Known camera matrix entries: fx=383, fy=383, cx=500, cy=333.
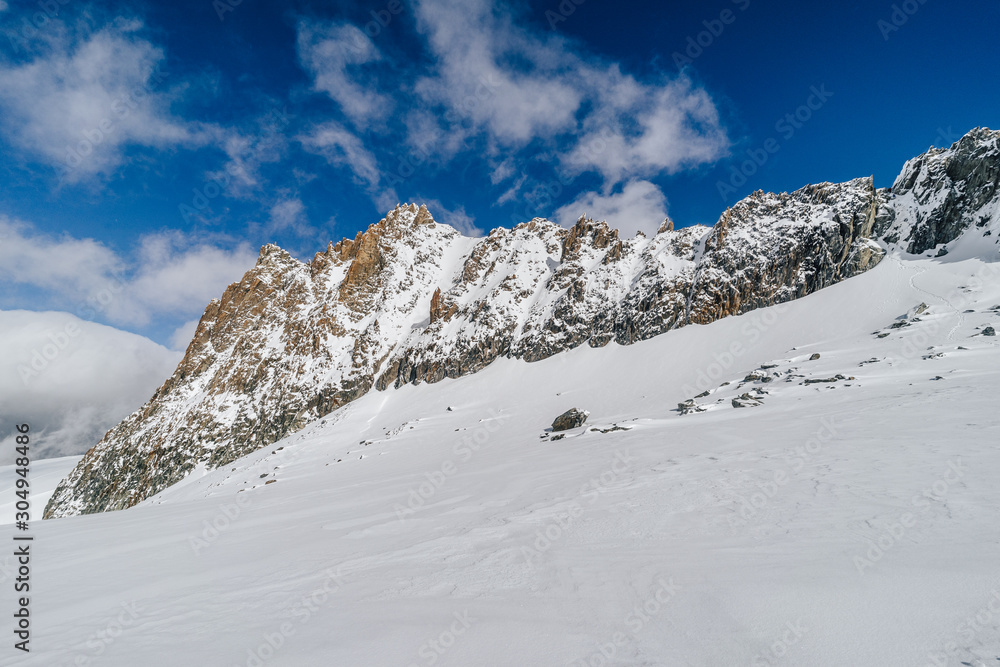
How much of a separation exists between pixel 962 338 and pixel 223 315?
102 m

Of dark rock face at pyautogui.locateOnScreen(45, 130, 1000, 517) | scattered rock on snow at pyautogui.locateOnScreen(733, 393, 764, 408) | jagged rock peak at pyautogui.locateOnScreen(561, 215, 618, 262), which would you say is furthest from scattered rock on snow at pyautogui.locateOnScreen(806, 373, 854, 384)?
jagged rock peak at pyautogui.locateOnScreen(561, 215, 618, 262)

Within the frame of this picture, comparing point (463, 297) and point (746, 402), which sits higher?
point (463, 297)

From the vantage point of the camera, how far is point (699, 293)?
48438 millimetres

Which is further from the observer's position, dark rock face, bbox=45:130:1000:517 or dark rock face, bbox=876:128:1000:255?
dark rock face, bbox=45:130:1000:517

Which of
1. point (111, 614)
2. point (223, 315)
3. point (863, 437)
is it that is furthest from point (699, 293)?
point (223, 315)

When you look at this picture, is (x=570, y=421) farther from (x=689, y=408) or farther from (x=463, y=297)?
(x=463, y=297)

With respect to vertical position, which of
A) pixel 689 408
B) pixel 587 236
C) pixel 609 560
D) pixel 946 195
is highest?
pixel 587 236

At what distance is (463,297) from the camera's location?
228ft

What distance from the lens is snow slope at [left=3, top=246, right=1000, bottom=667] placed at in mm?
3285

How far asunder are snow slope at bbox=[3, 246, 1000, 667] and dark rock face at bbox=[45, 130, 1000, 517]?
1506 inches

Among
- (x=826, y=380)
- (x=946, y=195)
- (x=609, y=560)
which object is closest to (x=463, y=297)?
(x=826, y=380)

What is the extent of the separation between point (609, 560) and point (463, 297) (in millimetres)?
65723

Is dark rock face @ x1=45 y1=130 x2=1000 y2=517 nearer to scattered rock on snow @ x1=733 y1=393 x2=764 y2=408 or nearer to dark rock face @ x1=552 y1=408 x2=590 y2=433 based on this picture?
dark rock face @ x1=552 y1=408 x2=590 y2=433

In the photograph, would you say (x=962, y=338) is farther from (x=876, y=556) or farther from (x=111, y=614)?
(x=111, y=614)
